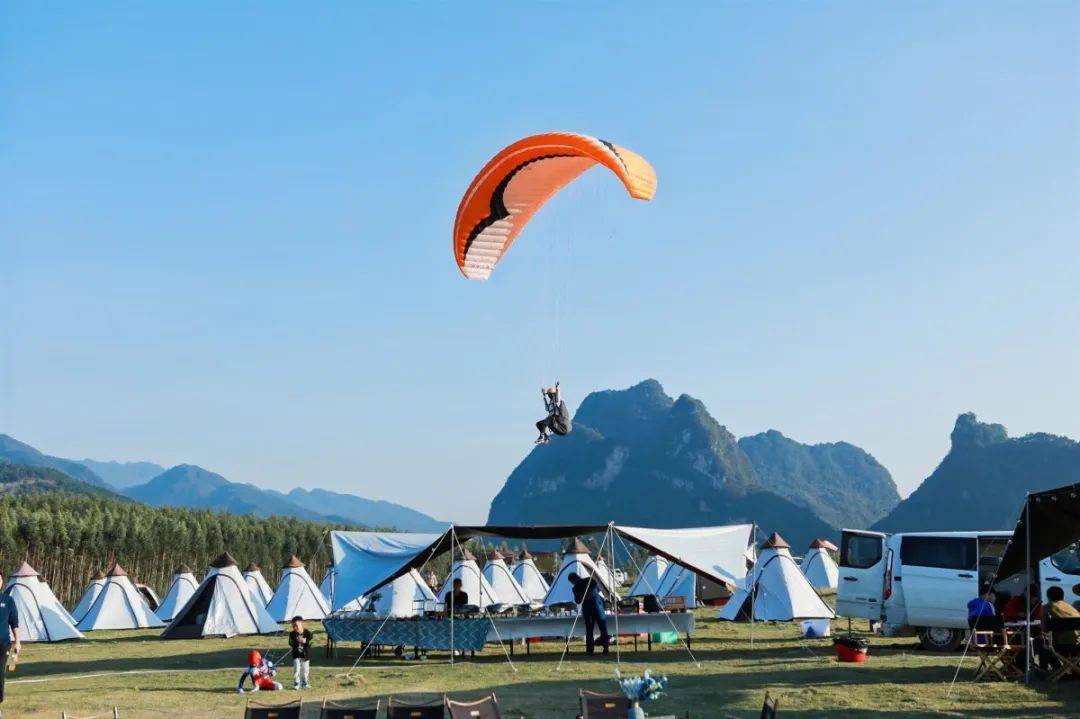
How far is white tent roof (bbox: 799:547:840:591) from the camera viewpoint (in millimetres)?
36438

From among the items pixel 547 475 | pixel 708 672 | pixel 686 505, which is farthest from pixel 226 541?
pixel 547 475

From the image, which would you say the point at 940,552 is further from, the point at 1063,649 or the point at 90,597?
the point at 90,597

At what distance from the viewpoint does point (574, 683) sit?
588 inches

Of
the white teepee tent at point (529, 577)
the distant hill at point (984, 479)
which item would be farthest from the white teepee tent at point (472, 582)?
the distant hill at point (984, 479)

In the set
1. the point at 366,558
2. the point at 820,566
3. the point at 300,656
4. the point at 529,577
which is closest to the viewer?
the point at 300,656

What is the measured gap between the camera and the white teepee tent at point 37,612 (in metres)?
27.3

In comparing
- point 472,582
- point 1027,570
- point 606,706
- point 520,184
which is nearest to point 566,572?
point 472,582

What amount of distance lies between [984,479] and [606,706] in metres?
141

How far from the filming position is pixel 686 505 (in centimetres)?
18038

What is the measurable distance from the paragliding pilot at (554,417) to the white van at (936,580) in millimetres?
6238

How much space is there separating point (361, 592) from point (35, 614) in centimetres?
1331

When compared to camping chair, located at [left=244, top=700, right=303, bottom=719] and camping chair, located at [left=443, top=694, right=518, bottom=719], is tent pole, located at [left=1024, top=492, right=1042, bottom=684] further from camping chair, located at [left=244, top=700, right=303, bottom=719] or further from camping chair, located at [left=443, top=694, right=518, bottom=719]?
camping chair, located at [left=244, top=700, right=303, bottom=719]

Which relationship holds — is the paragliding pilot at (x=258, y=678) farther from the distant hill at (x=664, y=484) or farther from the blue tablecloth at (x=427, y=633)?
the distant hill at (x=664, y=484)

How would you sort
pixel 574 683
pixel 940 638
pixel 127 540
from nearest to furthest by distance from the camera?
pixel 574 683
pixel 940 638
pixel 127 540
